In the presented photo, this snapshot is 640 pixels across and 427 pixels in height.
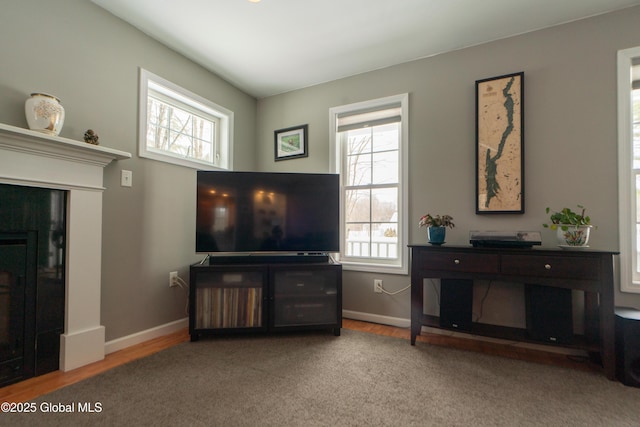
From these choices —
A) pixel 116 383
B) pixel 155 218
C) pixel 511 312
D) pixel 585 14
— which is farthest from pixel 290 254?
pixel 585 14

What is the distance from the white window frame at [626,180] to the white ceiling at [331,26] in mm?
464

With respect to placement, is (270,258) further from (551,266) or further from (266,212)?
(551,266)

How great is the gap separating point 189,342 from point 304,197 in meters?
1.48

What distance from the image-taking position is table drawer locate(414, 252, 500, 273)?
1977 mm

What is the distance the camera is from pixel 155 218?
2393 millimetres

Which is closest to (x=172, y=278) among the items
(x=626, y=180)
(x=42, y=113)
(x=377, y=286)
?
(x=42, y=113)

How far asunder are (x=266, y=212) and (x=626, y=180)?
103 inches

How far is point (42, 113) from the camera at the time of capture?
5.41 feet

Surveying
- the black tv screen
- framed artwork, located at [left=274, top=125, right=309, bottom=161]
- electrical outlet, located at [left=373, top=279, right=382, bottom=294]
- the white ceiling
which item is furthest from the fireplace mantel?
electrical outlet, located at [left=373, top=279, right=382, bottom=294]

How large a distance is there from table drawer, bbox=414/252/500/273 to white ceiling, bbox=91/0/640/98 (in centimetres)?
172

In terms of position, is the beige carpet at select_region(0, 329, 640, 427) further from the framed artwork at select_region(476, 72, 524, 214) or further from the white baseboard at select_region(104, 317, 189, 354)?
the framed artwork at select_region(476, 72, 524, 214)

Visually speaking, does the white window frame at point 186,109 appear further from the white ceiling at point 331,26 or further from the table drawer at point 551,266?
the table drawer at point 551,266

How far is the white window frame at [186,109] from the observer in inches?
90.1

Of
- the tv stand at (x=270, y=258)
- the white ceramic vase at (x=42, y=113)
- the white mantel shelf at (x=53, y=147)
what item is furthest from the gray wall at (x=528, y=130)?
the white ceramic vase at (x=42, y=113)
